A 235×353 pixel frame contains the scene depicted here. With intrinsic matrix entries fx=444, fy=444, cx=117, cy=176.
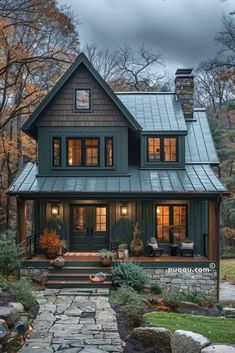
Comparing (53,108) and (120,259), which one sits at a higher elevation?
(53,108)

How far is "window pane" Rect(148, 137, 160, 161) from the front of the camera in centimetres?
1822

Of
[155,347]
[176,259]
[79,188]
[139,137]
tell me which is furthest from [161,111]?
[155,347]

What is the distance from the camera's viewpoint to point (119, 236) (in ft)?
56.9

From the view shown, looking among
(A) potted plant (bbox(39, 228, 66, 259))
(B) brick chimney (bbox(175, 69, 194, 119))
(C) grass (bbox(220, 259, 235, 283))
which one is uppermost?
(B) brick chimney (bbox(175, 69, 194, 119))

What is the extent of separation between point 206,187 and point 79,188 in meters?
4.68

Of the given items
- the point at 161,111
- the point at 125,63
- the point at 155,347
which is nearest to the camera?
the point at 155,347

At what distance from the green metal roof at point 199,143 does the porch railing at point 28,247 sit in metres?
7.10

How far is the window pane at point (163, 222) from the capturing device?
1759cm

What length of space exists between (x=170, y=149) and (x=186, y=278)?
549cm

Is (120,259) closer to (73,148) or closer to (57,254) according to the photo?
(57,254)

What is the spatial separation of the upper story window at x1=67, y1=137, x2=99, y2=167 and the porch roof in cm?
64

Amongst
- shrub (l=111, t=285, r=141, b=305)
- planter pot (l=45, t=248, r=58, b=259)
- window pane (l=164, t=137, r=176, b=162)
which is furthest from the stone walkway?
window pane (l=164, t=137, r=176, b=162)

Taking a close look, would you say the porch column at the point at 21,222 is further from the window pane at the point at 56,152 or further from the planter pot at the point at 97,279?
the planter pot at the point at 97,279

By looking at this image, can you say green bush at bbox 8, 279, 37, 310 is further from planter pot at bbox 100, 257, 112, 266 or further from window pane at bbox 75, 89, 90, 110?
window pane at bbox 75, 89, 90, 110
